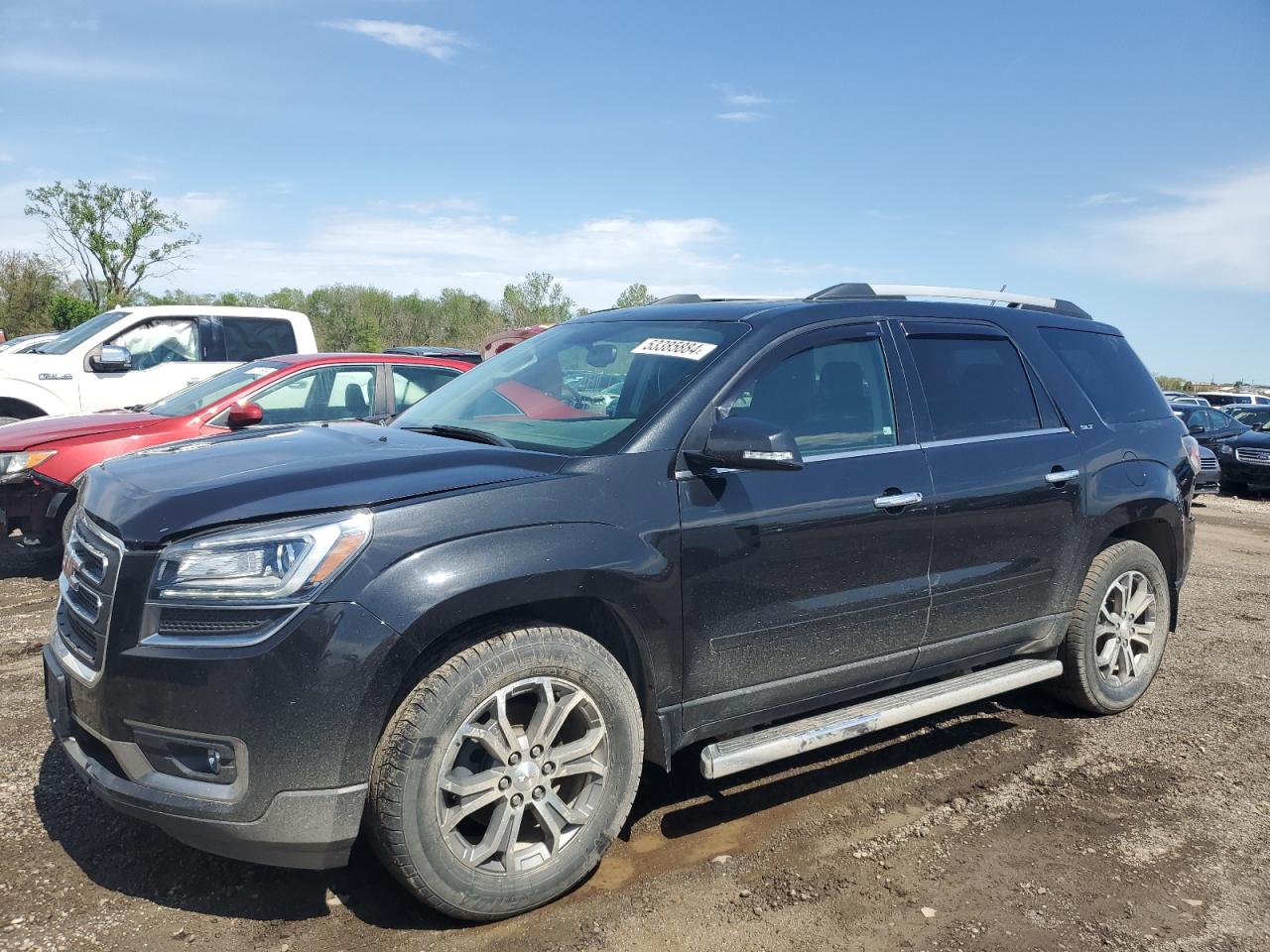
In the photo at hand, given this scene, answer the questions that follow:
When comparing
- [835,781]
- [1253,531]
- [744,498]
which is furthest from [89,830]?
[1253,531]

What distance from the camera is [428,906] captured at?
9.39ft

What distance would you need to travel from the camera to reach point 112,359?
30.8ft

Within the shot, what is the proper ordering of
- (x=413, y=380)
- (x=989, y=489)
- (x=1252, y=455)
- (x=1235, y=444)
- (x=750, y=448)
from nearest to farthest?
(x=750, y=448) < (x=989, y=489) < (x=413, y=380) < (x=1252, y=455) < (x=1235, y=444)

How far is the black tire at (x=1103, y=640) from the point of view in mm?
4551

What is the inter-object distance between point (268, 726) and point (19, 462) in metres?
5.24

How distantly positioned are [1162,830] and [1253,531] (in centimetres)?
1088

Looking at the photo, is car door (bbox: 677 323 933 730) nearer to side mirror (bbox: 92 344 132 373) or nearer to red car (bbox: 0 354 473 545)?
red car (bbox: 0 354 473 545)

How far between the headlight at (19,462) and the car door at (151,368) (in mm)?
3519

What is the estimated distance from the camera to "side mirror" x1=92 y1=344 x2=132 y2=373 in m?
9.37

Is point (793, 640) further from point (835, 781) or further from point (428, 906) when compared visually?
point (428, 906)

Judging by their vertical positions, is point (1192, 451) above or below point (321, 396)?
above

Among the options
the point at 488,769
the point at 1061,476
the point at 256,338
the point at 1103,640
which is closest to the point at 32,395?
the point at 256,338

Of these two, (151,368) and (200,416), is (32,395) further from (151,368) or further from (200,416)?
(200,416)

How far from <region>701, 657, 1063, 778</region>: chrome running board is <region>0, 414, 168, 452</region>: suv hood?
5534 mm
